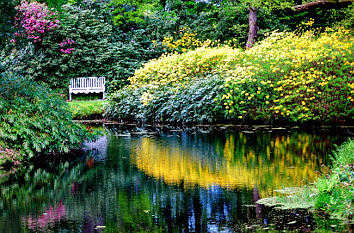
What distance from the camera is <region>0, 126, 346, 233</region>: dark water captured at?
17.0 feet

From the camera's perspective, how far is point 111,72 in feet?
77.0

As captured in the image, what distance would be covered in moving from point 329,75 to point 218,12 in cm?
1322

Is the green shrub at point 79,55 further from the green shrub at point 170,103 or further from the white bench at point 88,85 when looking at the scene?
the green shrub at point 170,103

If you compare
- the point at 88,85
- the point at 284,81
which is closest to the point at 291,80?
the point at 284,81

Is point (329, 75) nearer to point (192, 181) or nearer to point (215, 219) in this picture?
point (192, 181)

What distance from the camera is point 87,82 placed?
23.5 m

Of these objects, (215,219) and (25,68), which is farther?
(25,68)

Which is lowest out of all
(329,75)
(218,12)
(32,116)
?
(32,116)

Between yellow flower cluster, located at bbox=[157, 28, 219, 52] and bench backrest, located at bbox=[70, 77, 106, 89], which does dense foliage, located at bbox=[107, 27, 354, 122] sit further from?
yellow flower cluster, located at bbox=[157, 28, 219, 52]

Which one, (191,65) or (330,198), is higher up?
(191,65)

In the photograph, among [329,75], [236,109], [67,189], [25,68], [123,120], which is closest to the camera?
[67,189]

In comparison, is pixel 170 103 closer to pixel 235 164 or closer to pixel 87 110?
pixel 87 110

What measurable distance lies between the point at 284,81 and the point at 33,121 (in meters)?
7.77

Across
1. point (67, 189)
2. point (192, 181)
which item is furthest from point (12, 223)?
point (192, 181)
